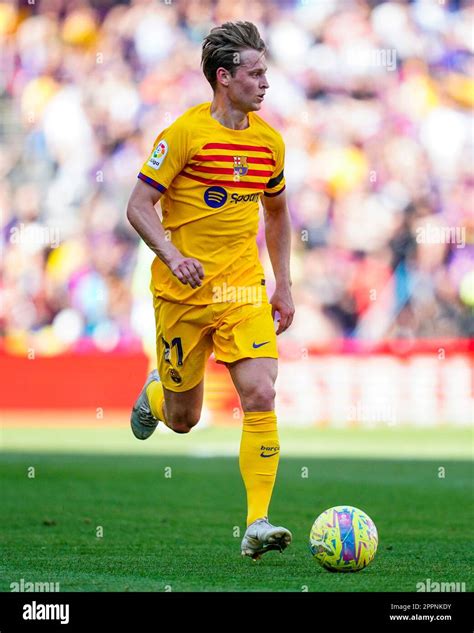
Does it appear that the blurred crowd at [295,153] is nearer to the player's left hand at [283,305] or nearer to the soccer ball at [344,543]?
the player's left hand at [283,305]

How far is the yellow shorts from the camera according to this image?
658 centimetres

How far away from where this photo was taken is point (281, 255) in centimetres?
720

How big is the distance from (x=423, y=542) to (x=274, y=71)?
13.6m

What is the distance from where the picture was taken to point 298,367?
18203 mm

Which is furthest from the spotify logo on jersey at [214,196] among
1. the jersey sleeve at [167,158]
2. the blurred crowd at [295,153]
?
the blurred crowd at [295,153]

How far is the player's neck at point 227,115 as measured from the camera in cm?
670

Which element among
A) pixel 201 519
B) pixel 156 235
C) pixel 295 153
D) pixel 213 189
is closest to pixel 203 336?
pixel 156 235

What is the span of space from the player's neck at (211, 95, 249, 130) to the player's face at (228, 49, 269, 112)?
0.05 metres

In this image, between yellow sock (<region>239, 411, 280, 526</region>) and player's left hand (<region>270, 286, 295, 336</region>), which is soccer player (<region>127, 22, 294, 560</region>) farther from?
player's left hand (<region>270, 286, 295, 336</region>)

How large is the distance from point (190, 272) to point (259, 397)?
74 centimetres

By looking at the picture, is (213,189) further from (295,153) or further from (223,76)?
(295,153)
